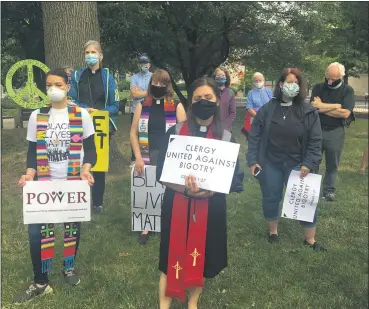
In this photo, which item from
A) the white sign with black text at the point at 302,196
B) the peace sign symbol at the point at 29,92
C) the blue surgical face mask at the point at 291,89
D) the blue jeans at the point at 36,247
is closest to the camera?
the blue jeans at the point at 36,247

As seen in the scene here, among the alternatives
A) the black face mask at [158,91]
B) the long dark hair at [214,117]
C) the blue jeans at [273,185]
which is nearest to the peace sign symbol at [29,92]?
the black face mask at [158,91]

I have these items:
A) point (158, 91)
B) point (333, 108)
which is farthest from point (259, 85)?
point (158, 91)

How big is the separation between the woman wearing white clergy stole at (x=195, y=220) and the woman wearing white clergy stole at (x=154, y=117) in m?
1.16

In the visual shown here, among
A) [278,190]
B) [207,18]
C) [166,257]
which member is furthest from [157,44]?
[166,257]

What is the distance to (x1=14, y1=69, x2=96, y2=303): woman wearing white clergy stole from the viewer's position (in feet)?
10.2

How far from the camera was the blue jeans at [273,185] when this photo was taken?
4176 millimetres

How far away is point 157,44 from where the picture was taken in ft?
50.6

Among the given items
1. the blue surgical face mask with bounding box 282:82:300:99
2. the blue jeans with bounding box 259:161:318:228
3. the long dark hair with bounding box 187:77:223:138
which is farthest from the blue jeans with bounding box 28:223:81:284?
the blue surgical face mask with bounding box 282:82:300:99

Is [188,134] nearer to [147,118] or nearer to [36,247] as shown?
[147,118]

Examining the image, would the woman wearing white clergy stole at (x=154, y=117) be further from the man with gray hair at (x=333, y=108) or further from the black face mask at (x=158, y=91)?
the man with gray hair at (x=333, y=108)

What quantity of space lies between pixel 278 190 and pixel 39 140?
8.10ft

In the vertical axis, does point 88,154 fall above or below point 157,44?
below

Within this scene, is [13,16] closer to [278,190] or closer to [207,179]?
[278,190]

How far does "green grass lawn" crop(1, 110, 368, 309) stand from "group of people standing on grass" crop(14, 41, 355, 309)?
209 millimetres
